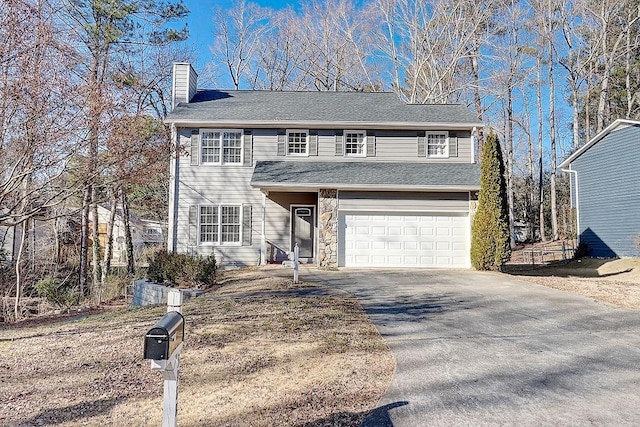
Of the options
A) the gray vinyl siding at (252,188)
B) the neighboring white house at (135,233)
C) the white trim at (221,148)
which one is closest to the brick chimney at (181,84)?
the gray vinyl siding at (252,188)

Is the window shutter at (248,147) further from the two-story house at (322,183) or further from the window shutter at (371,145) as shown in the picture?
the window shutter at (371,145)

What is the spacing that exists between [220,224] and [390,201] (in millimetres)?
5817

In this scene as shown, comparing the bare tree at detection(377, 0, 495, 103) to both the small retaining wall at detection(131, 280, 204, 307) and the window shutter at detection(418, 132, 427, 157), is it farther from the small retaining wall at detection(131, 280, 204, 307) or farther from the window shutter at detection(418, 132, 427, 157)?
the small retaining wall at detection(131, 280, 204, 307)

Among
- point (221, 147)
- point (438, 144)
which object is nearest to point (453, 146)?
point (438, 144)

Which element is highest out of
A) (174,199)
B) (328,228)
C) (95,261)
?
(174,199)

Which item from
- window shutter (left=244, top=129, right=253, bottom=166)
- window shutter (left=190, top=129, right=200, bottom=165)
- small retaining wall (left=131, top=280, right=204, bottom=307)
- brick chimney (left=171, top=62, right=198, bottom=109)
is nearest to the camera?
small retaining wall (left=131, top=280, right=204, bottom=307)

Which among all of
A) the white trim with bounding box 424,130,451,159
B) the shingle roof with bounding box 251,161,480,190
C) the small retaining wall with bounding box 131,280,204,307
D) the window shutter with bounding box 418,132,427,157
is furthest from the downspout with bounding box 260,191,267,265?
the white trim with bounding box 424,130,451,159

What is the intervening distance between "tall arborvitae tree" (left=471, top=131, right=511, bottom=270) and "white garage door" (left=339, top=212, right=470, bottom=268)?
0.83 meters

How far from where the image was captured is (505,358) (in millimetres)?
4980

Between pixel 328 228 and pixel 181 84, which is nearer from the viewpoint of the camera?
pixel 328 228

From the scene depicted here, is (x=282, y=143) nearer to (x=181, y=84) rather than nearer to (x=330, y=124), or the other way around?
(x=330, y=124)

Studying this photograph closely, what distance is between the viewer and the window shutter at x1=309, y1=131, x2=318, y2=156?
51.4 feet

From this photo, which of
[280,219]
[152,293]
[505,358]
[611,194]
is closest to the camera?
[505,358]

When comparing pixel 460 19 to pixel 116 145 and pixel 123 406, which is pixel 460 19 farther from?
pixel 123 406
